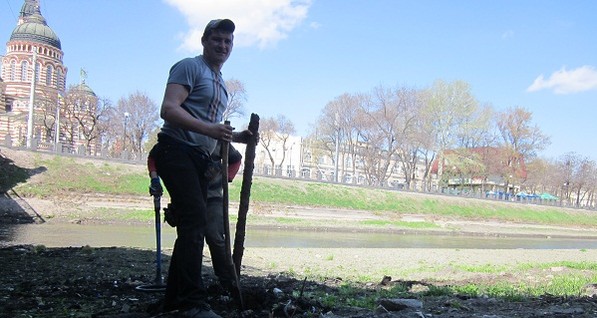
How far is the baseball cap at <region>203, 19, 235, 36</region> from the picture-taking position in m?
3.77

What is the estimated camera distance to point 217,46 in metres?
3.85

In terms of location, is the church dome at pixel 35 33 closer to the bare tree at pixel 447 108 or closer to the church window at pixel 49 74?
the church window at pixel 49 74

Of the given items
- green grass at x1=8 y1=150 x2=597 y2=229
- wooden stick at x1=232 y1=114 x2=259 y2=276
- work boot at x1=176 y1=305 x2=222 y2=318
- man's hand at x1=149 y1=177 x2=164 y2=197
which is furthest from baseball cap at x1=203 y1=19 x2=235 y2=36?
green grass at x1=8 y1=150 x2=597 y2=229

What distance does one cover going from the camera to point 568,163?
91.2 meters

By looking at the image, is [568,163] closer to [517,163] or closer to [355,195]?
[517,163]

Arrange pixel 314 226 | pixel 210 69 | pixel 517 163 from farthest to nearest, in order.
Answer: pixel 517 163, pixel 314 226, pixel 210 69

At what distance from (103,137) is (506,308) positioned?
61.3 meters

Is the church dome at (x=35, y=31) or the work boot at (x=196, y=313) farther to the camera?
the church dome at (x=35, y=31)

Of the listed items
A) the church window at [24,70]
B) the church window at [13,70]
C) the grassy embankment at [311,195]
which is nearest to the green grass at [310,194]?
the grassy embankment at [311,195]

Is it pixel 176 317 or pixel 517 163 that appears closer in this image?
pixel 176 317

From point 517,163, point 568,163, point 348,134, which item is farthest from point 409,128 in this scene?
point 568,163

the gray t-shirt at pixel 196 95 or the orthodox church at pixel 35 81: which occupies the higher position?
the orthodox church at pixel 35 81

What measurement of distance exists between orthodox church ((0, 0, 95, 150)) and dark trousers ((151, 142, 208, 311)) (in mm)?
57657

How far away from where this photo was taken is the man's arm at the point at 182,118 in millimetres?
3359
